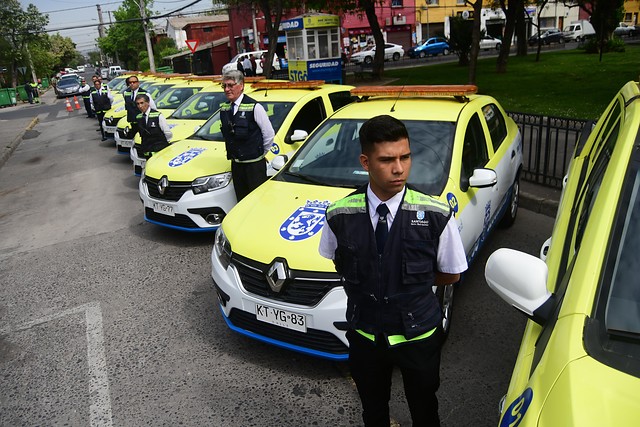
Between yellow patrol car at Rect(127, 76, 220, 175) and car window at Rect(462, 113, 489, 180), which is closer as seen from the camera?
car window at Rect(462, 113, 489, 180)

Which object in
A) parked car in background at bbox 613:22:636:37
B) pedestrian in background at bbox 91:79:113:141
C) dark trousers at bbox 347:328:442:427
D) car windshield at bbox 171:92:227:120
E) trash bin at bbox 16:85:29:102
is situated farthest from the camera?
parked car in background at bbox 613:22:636:37

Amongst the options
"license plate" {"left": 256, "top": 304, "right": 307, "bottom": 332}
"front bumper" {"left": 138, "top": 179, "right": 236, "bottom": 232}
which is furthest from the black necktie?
"front bumper" {"left": 138, "top": 179, "right": 236, "bottom": 232}

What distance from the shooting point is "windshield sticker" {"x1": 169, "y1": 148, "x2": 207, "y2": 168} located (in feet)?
20.9

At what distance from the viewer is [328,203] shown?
4031 mm

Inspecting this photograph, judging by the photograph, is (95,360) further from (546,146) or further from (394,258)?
(546,146)

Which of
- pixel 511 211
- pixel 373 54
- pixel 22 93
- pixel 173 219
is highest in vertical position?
pixel 373 54

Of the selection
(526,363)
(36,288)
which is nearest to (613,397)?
(526,363)

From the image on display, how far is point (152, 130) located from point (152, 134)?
0.06 meters

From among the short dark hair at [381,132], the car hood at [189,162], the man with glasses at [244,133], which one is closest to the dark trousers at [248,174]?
the man with glasses at [244,133]

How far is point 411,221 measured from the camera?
6.93 ft

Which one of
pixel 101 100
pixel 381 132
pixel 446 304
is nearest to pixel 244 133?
pixel 446 304

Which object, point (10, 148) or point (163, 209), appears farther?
point (10, 148)

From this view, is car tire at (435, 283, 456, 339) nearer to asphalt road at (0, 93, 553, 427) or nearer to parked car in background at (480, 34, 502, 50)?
asphalt road at (0, 93, 553, 427)

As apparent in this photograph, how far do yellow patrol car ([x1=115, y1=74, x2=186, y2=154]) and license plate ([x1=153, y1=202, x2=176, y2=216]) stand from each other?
18.0ft
